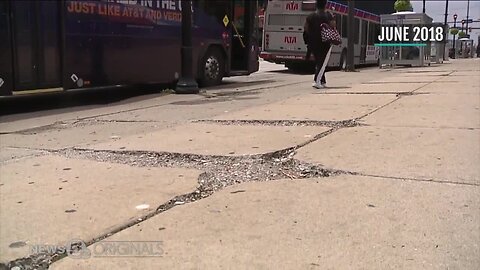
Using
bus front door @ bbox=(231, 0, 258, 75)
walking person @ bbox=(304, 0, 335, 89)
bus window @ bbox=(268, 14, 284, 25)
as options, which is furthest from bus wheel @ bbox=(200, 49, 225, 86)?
bus window @ bbox=(268, 14, 284, 25)

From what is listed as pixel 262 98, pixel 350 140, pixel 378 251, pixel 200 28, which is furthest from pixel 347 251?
pixel 200 28

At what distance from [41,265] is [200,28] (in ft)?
36.7

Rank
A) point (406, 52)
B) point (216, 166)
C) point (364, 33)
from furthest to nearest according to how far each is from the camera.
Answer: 1. point (364, 33)
2. point (406, 52)
3. point (216, 166)

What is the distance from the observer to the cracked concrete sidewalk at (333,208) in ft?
9.78

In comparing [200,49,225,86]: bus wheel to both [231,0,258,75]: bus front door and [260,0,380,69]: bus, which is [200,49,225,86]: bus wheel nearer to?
[231,0,258,75]: bus front door

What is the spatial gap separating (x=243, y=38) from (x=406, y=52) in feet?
38.9

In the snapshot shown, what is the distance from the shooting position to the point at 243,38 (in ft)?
51.0

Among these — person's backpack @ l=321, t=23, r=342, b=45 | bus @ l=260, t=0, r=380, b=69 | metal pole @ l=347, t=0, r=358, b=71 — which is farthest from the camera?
metal pole @ l=347, t=0, r=358, b=71

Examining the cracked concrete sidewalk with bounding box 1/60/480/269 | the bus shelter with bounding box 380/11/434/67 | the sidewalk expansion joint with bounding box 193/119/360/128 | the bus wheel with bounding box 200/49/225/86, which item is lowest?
the cracked concrete sidewalk with bounding box 1/60/480/269

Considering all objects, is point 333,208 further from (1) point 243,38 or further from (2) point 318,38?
(1) point 243,38

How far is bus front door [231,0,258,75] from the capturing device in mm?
15273

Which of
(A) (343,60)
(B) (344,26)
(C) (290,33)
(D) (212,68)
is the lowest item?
(D) (212,68)

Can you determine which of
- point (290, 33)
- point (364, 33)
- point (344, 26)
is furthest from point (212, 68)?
point (364, 33)

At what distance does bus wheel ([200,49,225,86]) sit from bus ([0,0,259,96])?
3 cm
